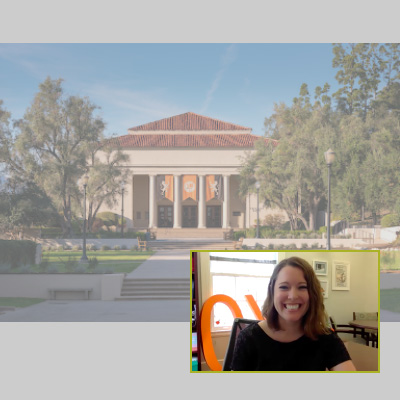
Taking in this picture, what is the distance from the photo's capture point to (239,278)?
17.1ft

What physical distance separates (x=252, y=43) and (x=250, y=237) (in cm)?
536

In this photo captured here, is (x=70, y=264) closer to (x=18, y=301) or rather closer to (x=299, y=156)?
(x=18, y=301)

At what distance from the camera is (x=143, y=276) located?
14.5 metres

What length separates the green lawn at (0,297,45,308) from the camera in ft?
45.2

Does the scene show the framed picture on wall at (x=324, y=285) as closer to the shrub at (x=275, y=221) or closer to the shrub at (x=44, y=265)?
the shrub at (x=275, y=221)

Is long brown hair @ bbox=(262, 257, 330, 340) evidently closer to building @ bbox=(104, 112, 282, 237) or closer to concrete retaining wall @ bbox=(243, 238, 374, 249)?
concrete retaining wall @ bbox=(243, 238, 374, 249)

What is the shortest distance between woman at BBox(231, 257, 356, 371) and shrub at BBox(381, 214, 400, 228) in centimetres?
1077

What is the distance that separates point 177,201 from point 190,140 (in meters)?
1.96

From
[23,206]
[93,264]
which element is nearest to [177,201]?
[93,264]

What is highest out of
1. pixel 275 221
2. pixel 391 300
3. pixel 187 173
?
pixel 187 173

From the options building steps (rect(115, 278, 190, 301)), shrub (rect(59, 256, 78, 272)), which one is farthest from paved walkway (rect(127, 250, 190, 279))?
shrub (rect(59, 256, 78, 272))

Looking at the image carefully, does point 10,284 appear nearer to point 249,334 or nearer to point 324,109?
point 324,109

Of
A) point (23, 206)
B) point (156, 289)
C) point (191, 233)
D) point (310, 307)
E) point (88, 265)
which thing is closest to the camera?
point (310, 307)

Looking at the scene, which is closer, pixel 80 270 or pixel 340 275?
pixel 340 275
